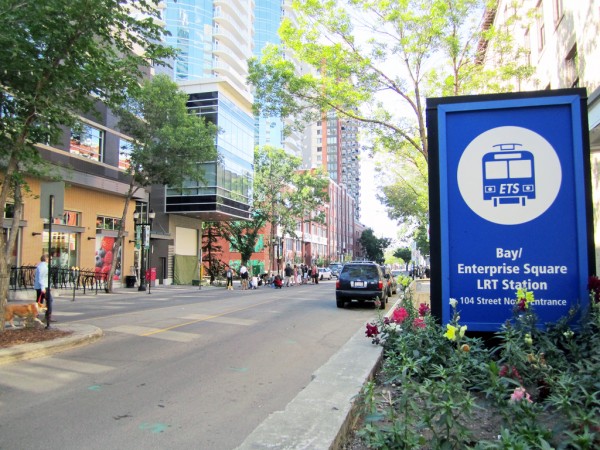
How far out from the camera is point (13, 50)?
7922 mm

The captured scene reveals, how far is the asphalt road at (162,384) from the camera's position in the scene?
455 centimetres

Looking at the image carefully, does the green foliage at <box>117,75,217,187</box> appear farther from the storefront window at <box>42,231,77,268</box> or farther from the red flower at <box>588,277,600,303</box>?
the red flower at <box>588,277,600,303</box>

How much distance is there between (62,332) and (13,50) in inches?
220

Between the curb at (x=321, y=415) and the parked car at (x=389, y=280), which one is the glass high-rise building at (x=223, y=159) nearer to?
the parked car at (x=389, y=280)

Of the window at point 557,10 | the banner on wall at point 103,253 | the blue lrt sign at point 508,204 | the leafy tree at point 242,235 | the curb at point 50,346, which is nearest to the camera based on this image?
the blue lrt sign at point 508,204

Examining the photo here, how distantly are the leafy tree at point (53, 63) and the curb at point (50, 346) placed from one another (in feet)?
4.77

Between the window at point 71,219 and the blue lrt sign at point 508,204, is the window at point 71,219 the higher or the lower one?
the higher one

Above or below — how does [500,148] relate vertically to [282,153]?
below

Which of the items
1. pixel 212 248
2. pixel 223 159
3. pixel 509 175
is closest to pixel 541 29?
pixel 509 175

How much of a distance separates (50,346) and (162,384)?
3.52 meters

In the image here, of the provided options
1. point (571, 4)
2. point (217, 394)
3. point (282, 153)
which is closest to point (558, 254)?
point (217, 394)

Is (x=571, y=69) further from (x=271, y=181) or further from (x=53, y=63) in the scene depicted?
(x=271, y=181)

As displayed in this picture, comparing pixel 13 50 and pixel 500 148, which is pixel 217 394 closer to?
pixel 500 148

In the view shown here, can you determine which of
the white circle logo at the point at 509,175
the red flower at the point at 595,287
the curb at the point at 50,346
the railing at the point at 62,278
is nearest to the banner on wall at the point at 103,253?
the railing at the point at 62,278
